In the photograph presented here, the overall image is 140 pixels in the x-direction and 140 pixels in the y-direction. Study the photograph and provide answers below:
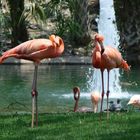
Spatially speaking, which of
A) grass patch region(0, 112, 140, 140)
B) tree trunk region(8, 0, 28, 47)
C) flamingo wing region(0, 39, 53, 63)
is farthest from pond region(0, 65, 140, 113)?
flamingo wing region(0, 39, 53, 63)

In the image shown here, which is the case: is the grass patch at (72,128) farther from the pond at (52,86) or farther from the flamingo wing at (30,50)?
the pond at (52,86)

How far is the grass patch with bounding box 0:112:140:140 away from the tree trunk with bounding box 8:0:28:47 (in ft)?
50.0

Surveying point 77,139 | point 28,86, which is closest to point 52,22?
point 28,86

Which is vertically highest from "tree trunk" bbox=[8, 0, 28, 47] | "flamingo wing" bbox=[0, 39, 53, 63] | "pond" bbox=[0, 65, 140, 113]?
"tree trunk" bbox=[8, 0, 28, 47]

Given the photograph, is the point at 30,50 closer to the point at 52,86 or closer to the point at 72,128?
the point at 72,128

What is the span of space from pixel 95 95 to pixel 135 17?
11.1 m

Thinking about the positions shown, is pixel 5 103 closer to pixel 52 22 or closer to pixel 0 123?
pixel 0 123

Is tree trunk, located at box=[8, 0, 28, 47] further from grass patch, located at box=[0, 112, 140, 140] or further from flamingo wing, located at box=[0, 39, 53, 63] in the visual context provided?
flamingo wing, located at box=[0, 39, 53, 63]

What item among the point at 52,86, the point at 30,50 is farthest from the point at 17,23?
the point at 30,50

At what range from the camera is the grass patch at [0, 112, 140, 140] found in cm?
693

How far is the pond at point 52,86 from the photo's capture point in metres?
12.6

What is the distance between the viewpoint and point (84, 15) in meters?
24.0

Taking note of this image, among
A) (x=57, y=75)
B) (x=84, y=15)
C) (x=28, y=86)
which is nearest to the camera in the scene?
(x=28, y=86)

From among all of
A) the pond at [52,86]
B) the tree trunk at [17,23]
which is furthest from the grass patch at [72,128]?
the tree trunk at [17,23]
